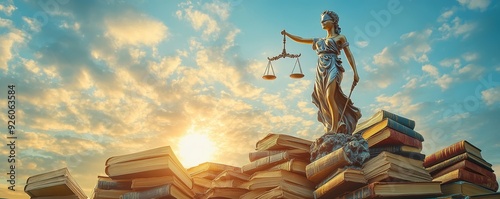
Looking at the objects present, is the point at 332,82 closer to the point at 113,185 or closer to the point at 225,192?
the point at 225,192

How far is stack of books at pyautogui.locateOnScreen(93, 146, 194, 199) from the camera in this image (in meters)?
4.42

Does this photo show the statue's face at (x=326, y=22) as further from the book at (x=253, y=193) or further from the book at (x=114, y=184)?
the book at (x=114, y=184)

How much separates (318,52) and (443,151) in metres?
1.91

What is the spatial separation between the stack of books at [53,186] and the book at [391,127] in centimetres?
332

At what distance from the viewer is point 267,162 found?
4988mm

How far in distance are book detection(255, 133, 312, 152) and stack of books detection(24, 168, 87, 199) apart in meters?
2.12

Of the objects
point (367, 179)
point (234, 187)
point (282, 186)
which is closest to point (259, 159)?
point (234, 187)

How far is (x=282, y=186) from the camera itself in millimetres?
4387

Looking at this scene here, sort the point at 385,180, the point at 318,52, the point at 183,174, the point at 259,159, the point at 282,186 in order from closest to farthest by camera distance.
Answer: the point at 385,180 → the point at 282,186 → the point at 183,174 → the point at 259,159 → the point at 318,52

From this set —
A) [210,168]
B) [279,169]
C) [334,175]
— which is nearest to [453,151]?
[334,175]

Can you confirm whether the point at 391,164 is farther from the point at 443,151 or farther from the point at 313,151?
the point at 443,151

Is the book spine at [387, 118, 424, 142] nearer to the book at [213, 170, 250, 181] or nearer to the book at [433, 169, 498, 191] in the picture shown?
the book at [433, 169, 498, 191]

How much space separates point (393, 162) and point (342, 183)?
0.53 metres

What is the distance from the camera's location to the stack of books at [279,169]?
446cm
